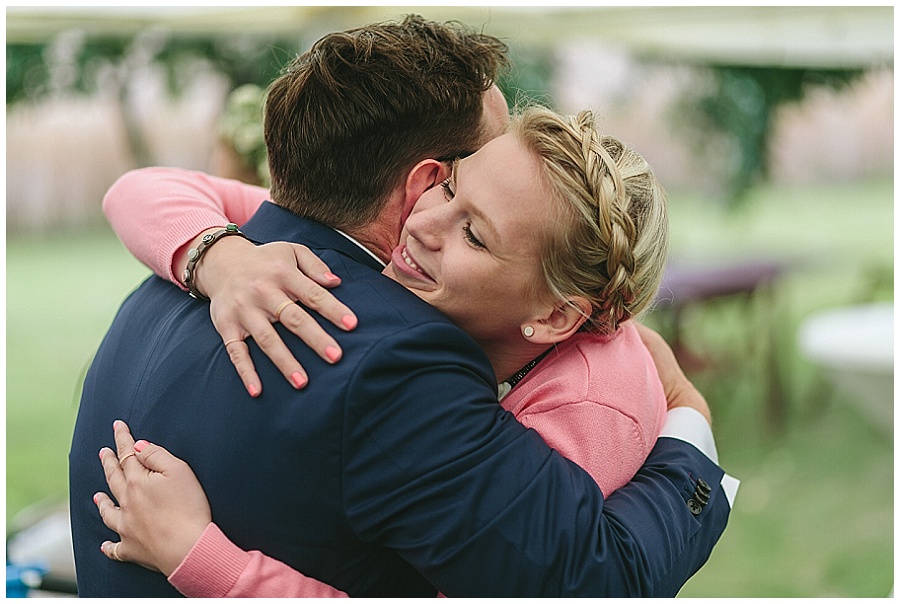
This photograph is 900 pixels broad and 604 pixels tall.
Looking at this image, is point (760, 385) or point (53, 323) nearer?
point (760, 385)

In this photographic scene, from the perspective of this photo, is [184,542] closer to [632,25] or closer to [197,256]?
[197,256]

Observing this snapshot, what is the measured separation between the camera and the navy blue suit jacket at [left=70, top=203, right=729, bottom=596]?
4.23 feet

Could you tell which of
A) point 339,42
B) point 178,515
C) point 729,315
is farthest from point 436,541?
point 729,315

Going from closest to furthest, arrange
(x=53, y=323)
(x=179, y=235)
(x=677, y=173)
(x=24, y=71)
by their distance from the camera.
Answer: (x=179, y=235), (x=24, y=71), (x=677, y=173), (x=53, y=323)

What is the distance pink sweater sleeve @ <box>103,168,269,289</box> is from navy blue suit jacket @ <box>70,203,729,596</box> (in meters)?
0.21

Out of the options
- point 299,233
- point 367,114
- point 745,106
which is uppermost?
point 367,114

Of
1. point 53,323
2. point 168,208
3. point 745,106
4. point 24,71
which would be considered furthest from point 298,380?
point 53,323

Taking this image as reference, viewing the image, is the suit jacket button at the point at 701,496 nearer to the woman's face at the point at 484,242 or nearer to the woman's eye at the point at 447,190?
the woman's face at the point at 484,242

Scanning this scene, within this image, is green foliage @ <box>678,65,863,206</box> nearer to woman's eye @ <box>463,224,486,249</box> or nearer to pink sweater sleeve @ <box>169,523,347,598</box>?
woman's eye @ <box>463,224,486,249</box>

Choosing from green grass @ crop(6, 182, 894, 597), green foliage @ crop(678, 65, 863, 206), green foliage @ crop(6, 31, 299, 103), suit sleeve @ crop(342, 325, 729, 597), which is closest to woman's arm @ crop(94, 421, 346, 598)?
suit sleeve @ crop(342, 325, 729, 597)

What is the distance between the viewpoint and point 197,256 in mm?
1551

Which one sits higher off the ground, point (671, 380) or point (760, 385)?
point (671, 380)

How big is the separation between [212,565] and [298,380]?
31 cm

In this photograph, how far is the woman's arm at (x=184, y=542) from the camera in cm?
138
